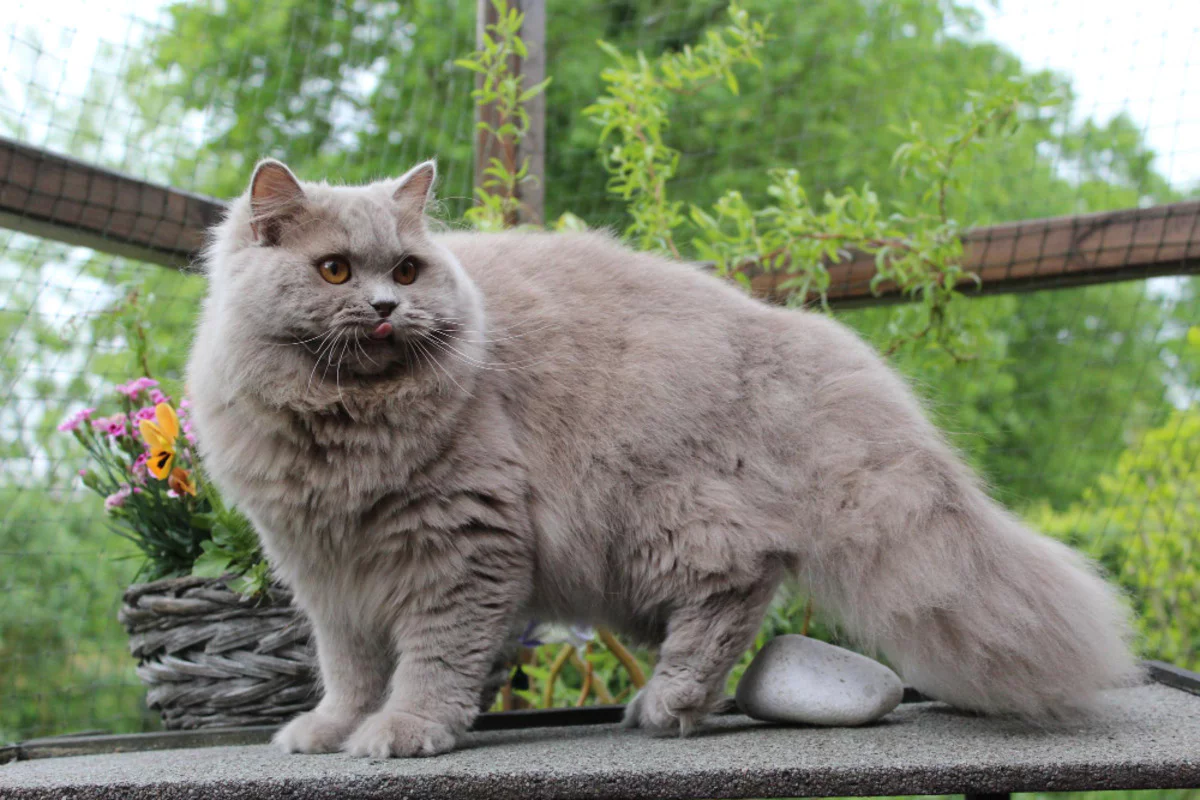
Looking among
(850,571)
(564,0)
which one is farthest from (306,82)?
(850,571)

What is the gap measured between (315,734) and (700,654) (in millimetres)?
687

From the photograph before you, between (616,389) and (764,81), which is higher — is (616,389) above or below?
below

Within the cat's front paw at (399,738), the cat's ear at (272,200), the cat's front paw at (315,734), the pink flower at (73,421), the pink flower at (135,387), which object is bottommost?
the cat's front paw at (315,734)

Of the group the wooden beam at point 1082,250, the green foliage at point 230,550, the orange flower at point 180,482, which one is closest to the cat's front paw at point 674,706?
the green foliage at point 230,550

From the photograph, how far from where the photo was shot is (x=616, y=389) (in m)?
1.85

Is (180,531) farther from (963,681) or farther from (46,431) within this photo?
(963,681)

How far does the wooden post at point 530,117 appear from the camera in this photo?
2797mm

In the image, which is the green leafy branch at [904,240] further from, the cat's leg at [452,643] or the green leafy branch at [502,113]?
the cat's leg at [452,643]

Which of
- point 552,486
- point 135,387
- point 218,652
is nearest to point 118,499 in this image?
point 135,387

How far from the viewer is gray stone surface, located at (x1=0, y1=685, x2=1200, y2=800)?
134cm

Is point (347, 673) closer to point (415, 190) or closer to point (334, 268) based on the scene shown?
point (334, 268)

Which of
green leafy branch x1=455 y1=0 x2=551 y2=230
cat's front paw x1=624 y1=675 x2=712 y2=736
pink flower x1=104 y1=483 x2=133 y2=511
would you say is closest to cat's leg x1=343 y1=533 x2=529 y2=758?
cat's front paw x1=624 y1=675 x2=712 y2=736

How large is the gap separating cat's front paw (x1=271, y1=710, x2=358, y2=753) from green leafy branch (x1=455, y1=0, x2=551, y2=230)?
1.27 m

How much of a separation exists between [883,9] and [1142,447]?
6.96ft
